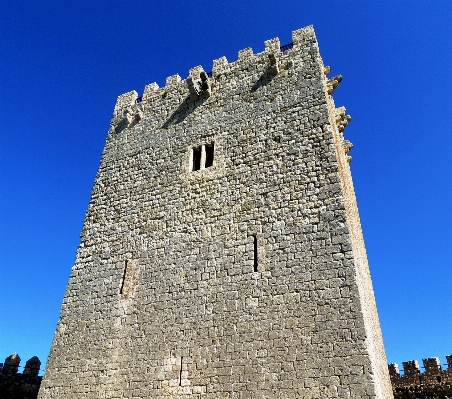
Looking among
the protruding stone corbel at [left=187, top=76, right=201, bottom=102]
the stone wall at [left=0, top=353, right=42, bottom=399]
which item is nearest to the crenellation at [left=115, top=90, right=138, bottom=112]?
the protruding stone corbel at [left=187, top=76, right=201, bottom=102]

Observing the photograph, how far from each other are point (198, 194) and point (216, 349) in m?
3.28

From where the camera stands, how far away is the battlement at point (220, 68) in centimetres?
970

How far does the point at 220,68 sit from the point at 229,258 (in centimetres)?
555

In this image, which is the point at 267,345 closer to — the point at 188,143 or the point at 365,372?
the point at 365,372

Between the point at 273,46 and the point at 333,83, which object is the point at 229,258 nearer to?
the point at 333,83

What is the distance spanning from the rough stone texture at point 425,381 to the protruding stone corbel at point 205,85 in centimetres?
949

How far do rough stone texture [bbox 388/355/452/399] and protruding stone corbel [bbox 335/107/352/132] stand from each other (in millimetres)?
7042

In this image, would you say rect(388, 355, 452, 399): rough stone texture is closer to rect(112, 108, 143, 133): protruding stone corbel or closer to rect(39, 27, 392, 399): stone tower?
rect(39, 27, 392, 399): stone tower

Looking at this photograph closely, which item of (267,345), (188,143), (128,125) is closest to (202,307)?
(267,345)

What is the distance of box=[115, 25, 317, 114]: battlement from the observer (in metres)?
9.70

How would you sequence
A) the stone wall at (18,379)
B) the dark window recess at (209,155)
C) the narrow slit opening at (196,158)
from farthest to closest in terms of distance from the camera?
the stone wall at (18,379)
the narrow slit opening at (196,158)
the dark window recess at (209,155)

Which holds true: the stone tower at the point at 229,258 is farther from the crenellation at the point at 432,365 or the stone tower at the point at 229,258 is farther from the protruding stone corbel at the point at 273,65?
the crenellation at the point at 432,365

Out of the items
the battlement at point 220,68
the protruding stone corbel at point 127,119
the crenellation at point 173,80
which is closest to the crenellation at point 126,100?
the battlement at point 220,68

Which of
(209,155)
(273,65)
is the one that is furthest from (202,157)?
(273,65)
